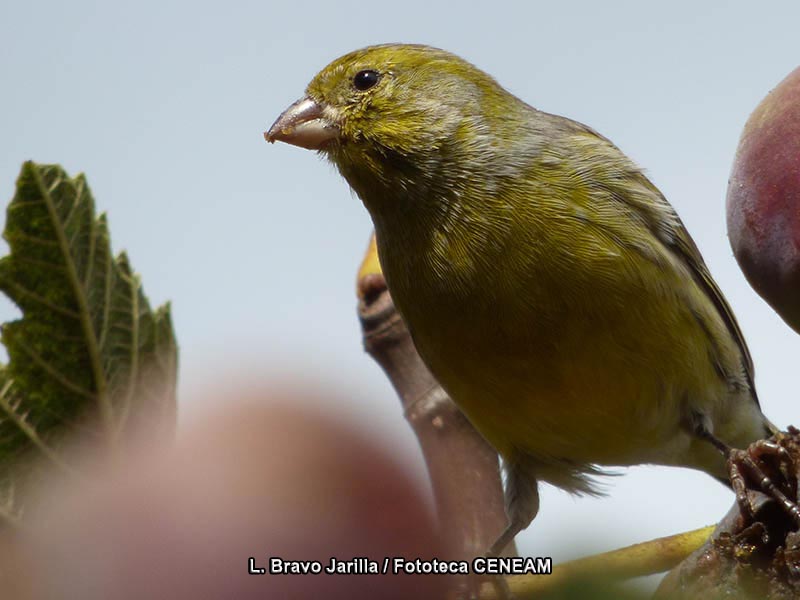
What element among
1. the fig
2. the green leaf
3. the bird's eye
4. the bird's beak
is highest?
the bird's eye

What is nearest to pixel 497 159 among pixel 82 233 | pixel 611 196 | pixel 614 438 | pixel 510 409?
pixel 611 196

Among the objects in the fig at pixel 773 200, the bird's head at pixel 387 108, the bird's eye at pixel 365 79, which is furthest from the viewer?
the bird's eye at pixel 365 79

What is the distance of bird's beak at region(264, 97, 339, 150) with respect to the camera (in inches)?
156

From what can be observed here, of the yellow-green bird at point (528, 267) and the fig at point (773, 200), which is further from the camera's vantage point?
the yellow-green bird at point (528, 267)

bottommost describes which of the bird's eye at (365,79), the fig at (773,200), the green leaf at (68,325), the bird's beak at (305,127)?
the green leaf at (68,325)

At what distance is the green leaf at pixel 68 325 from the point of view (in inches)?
62.4

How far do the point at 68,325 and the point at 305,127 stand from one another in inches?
92.9

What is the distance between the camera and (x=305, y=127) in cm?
399

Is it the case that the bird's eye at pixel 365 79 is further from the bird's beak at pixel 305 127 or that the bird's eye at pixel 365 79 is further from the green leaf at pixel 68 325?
the green leaf at pixel 68 325

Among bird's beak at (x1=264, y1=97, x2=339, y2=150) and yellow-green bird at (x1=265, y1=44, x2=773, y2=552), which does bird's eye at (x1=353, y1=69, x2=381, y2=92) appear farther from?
bird's beak at (x1=264, y1=97, x2=339, y2=150)

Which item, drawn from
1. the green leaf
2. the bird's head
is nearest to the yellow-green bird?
the bird's head

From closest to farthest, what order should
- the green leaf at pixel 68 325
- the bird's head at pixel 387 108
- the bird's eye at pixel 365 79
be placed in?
the green leaf at pixel 68 325 < the bird's head at pixel 387 108 < the bird's eye at pixel 365 79

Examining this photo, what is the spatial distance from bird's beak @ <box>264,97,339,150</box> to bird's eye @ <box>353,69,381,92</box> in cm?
18

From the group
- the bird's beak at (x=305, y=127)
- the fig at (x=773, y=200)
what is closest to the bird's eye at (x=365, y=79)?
the bird's beak at (x=305, y=127)
